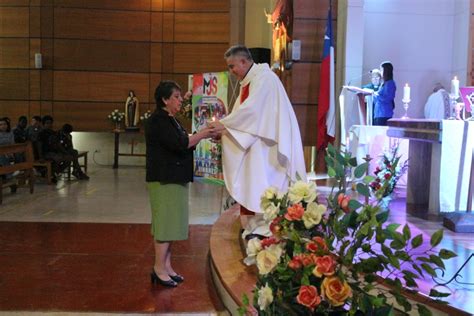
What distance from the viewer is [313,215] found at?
64.0 inches

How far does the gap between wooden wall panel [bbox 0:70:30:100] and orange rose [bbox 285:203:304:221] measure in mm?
12468

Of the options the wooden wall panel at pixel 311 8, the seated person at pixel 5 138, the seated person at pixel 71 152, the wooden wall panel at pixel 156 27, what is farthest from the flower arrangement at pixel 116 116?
the wooden wall panel at pixel 311 8

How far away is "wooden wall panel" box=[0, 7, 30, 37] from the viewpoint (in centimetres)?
1277

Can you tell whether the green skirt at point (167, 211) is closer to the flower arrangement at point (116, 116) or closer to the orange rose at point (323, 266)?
the orange rose at point (323, 266)

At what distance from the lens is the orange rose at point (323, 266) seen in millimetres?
1503

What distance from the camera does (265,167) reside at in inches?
142

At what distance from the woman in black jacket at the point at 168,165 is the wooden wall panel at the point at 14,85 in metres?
10.5

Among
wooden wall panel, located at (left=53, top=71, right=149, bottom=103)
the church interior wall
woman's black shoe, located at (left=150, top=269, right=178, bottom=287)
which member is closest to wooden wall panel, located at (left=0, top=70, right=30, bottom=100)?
wooden wall panel, located at (left=53, top=71, right=149, bottom=103)

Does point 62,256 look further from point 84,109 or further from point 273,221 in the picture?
point 84,109

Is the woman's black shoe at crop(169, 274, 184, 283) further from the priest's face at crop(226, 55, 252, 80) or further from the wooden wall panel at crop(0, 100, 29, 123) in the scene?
the wooden wall panel at crop(0, 100, 29, 123)

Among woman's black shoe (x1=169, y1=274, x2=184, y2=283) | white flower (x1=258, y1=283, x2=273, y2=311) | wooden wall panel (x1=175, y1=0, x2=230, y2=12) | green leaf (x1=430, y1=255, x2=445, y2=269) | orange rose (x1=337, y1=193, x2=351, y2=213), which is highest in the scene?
wooden wall panel (x1=175, y1=0, x2=230, y2=12)

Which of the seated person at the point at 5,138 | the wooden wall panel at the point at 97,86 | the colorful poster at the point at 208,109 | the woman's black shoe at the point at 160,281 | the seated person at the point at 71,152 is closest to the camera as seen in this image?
the woman's black shoe at the point at 160,281

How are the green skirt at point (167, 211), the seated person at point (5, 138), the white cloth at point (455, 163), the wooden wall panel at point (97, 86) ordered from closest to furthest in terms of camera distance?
1. the green skirt at point (167, 211)
2. the white cloth at point (455, 163)
3. the seated person at point (5, 138)
4. the wooden wall panel at point (97, 86)

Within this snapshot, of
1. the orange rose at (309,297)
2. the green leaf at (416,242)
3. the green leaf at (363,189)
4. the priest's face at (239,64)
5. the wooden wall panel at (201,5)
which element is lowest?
the orange rose at (309,297)
